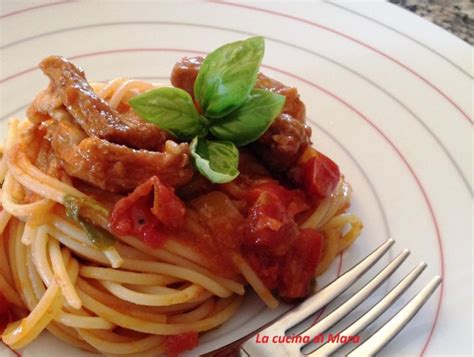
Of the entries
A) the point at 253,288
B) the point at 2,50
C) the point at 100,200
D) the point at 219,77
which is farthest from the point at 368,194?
the point at 2,50

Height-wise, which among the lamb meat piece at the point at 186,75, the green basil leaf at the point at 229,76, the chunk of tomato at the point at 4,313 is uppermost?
the green basil leaf at the point at 229,76

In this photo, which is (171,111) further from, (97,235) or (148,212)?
(97,235)

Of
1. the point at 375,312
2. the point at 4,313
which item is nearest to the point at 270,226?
the point at 375,312

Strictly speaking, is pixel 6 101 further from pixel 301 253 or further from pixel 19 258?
pixel 301 253

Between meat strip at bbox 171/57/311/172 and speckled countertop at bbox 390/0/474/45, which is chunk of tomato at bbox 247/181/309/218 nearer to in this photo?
meat strip at bbox 171/57/311/172

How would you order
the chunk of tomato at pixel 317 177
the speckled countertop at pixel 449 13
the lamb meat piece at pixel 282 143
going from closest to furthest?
the lamb meat piece at pixel 282 143
the chunk of tomato at pixel 317 177
the speckled countertop at pixel 449 13

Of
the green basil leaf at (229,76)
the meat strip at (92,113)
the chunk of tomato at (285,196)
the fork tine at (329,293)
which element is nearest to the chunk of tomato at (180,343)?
the fork tine at (329,293)

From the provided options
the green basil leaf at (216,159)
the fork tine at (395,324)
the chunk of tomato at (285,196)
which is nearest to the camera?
the fork tine at (395,324)

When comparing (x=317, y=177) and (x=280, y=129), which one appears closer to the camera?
(x=280, y=129)

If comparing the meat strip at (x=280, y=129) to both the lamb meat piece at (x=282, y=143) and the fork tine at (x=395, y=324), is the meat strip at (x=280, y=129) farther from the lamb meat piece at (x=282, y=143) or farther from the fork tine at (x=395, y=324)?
the fork tine at (x=395, y=324)
